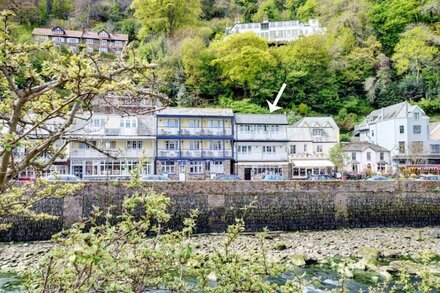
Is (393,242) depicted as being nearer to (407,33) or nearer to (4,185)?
(4,185)

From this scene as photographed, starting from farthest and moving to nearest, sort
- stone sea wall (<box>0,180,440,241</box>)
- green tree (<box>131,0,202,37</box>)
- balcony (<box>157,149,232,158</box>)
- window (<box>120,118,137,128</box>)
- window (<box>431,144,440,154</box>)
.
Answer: green tree (<box>131,0,202,37</box>) → window (<box>431,144,440,154</box>) → balcony (<box>157,149,232,158</box>) → window (<box>120,118,137,128</box>) → stone sea wall (<box>0,180,440,241</box>)

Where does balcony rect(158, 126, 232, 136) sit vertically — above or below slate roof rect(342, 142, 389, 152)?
above

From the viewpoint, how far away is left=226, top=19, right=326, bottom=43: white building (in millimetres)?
65438

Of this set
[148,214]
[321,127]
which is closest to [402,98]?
[321,127]

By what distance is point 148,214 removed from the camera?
329 cm

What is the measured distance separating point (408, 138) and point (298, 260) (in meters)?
32.1

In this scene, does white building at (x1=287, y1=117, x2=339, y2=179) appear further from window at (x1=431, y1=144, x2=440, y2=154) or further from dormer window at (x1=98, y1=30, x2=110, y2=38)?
dormer window at (x1=98, y1=30, x2=110, y2=38)

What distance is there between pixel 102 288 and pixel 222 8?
83.4m

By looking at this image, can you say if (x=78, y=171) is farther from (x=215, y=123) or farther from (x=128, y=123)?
(x=215, y=123)

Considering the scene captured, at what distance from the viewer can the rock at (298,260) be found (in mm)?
14727

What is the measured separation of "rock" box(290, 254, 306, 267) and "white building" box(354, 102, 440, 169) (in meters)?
29.0

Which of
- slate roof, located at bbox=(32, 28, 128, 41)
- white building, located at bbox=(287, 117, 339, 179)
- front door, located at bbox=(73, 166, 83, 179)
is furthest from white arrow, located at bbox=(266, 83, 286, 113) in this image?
slate roof, located at bbox=(32, 28, 128, 41)

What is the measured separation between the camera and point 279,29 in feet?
219

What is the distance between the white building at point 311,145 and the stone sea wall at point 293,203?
44.8 ft
